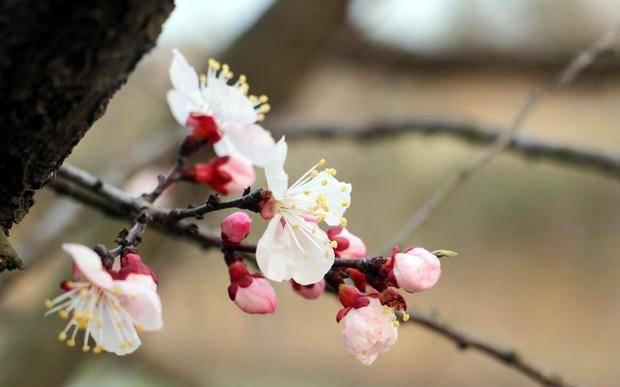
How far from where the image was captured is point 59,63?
0.39 meters

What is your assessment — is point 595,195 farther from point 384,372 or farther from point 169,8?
point 169,8

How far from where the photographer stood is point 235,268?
22.8 inches

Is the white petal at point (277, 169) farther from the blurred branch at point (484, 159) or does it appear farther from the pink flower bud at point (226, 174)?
the blurred branch at point (484, 159)

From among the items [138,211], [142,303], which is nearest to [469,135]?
[138,211]

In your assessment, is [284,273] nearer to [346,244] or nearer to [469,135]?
[346,244]

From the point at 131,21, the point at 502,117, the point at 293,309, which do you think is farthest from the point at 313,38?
the point at 502,117

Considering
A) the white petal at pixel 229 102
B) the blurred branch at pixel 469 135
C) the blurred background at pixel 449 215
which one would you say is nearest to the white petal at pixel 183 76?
the white petal at pixel 229 102

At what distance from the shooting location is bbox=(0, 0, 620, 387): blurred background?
120 inches

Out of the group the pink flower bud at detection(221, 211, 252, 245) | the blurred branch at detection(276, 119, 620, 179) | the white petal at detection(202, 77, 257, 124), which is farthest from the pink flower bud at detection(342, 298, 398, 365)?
the blurred branch at detection(276, 119, 620, 179)

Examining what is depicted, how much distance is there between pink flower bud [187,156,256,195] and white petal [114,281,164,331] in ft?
0.71

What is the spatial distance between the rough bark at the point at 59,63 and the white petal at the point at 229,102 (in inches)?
8.8

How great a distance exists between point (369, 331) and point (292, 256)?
93 mm

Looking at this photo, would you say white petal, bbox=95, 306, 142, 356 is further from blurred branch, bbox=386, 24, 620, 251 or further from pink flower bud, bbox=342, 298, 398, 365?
blurred branch, bbox=386, 24, 620, 251

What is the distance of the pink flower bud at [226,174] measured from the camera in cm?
68
